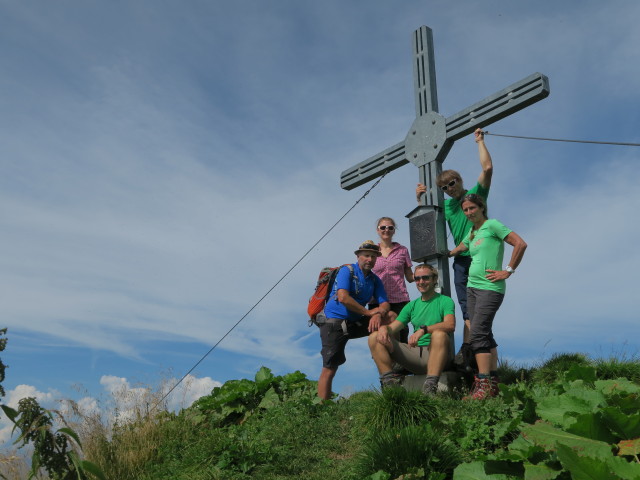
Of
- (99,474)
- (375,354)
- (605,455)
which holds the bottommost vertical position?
(99,474)

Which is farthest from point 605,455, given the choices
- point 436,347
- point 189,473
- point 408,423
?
point 189,473

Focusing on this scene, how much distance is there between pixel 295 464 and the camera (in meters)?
5.25

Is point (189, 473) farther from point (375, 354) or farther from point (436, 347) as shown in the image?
point (436, 347)

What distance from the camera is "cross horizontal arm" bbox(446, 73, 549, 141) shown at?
284 inches

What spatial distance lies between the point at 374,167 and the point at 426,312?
3.14 metres

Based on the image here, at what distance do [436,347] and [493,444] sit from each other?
6.00 feet

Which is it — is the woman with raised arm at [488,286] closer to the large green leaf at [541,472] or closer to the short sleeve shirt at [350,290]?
the short sleeve shirt at [350,290]

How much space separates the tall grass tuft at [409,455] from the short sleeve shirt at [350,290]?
2.31m

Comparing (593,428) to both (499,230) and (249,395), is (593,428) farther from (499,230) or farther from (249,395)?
(249,395)

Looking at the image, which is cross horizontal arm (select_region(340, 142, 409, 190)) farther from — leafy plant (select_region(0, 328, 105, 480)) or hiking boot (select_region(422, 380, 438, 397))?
leafy plant (select_region(0, 328, 105, 480))

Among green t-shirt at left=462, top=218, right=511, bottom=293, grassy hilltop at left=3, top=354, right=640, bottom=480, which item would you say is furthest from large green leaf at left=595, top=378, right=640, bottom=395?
green t-shirt at left=462, top=218, right=511, bottom=293

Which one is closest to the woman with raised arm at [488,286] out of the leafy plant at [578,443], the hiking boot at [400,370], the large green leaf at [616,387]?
the hiking boot at [400,370]

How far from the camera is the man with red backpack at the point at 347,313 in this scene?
6727 millimetres

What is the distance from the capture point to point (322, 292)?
7137 millimetres
